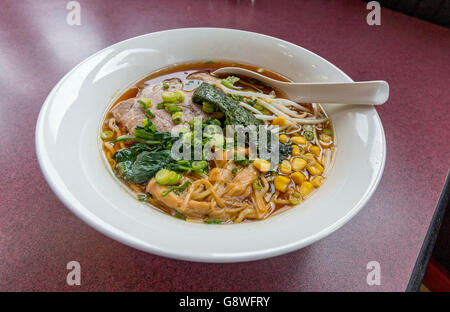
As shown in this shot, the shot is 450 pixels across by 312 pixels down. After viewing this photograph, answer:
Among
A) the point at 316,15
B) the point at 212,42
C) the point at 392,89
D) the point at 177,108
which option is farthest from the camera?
the point at 316,15

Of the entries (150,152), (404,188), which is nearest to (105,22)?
(150,152)

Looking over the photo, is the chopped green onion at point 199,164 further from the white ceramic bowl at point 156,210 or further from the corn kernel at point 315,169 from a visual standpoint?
the corn kernel at point 315,169

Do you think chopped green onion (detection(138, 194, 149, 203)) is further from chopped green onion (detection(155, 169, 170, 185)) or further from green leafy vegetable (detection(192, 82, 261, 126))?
green leafy vegetable (detection(192, 82, 261, 126))

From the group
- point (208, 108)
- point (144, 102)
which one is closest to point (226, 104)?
point (208, 108)

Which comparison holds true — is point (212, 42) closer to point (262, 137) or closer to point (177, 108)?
point (177, 108)

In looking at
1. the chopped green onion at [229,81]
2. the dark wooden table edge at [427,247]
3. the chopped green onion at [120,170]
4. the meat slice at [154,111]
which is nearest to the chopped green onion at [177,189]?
the chopped green onion at [120,170]

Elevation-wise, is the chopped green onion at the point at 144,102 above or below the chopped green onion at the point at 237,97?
below
